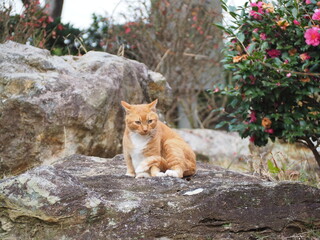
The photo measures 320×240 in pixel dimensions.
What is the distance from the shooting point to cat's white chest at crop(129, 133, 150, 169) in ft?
13.3

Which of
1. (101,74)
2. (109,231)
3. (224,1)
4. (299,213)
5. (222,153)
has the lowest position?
(222,153)

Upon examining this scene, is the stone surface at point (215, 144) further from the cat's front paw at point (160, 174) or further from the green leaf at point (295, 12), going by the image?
the green leaf at point (295, 12)

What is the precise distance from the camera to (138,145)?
4.06 metres

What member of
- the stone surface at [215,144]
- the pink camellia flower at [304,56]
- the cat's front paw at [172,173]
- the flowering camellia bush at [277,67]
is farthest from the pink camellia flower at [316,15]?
the stone surface at [215,144]

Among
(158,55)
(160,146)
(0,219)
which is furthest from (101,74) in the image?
(158,55)

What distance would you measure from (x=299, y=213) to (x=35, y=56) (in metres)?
4.19

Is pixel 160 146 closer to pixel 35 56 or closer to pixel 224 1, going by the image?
pixel 224 1

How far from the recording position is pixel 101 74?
6.35 meters

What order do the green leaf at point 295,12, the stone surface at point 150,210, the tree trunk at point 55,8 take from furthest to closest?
the tree trunk at point 55,8 → the green leaf at point 295,12 → the stone surface at point 150,210

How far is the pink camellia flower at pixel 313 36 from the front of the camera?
346 cm

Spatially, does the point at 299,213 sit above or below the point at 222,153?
above

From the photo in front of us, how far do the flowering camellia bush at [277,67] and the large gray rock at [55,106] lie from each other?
2336 millimetres

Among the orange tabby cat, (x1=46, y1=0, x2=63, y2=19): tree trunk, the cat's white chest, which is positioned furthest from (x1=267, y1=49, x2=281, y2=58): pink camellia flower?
(x1=46, y1=0, x2=63, y2=19): tree trunk

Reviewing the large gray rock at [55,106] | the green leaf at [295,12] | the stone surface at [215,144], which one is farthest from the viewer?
the stone surface at [215,144]
